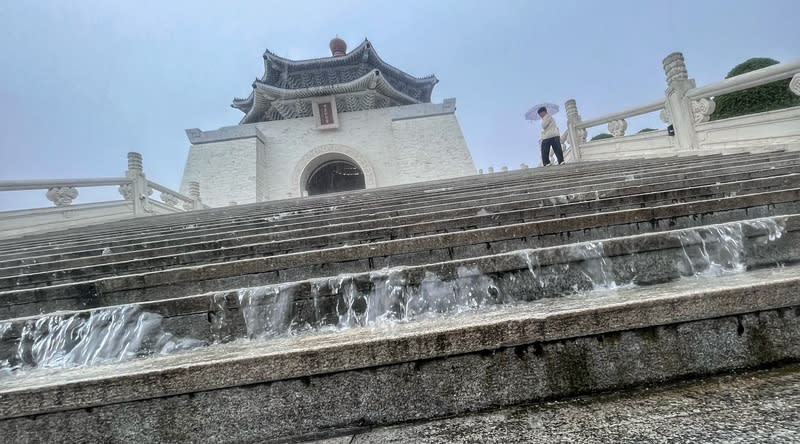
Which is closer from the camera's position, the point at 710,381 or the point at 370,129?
the point at 710,381

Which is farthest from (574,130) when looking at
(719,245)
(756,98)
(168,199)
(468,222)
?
(168,199)

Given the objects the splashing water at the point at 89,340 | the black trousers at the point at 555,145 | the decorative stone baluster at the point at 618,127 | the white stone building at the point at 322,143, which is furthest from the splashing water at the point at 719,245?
the white stone building at the point at 322,143

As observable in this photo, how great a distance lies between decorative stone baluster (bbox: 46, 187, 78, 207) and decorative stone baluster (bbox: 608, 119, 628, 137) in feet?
36.7

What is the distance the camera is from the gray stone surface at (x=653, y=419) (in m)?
0.92

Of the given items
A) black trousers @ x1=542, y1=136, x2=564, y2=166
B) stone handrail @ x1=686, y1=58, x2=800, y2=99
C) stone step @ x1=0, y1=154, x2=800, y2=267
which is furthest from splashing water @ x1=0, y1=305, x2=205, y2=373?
black trousers @ x1=542, y1=136, x2=564, y2=166

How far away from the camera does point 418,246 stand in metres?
2.45

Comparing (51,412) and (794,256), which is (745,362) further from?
(51,412)

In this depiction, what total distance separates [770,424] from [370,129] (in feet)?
59.9

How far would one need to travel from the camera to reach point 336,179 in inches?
919

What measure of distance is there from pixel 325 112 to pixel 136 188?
1038 centimetres

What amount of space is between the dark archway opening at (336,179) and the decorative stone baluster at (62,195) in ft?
44.7

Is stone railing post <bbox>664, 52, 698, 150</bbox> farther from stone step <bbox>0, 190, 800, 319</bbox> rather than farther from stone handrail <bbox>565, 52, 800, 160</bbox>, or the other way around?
stone step <bbox>0, 190, 800, 319</bbox>

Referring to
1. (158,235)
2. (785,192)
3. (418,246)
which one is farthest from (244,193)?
(785,192)

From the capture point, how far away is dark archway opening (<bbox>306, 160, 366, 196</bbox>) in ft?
70.8
